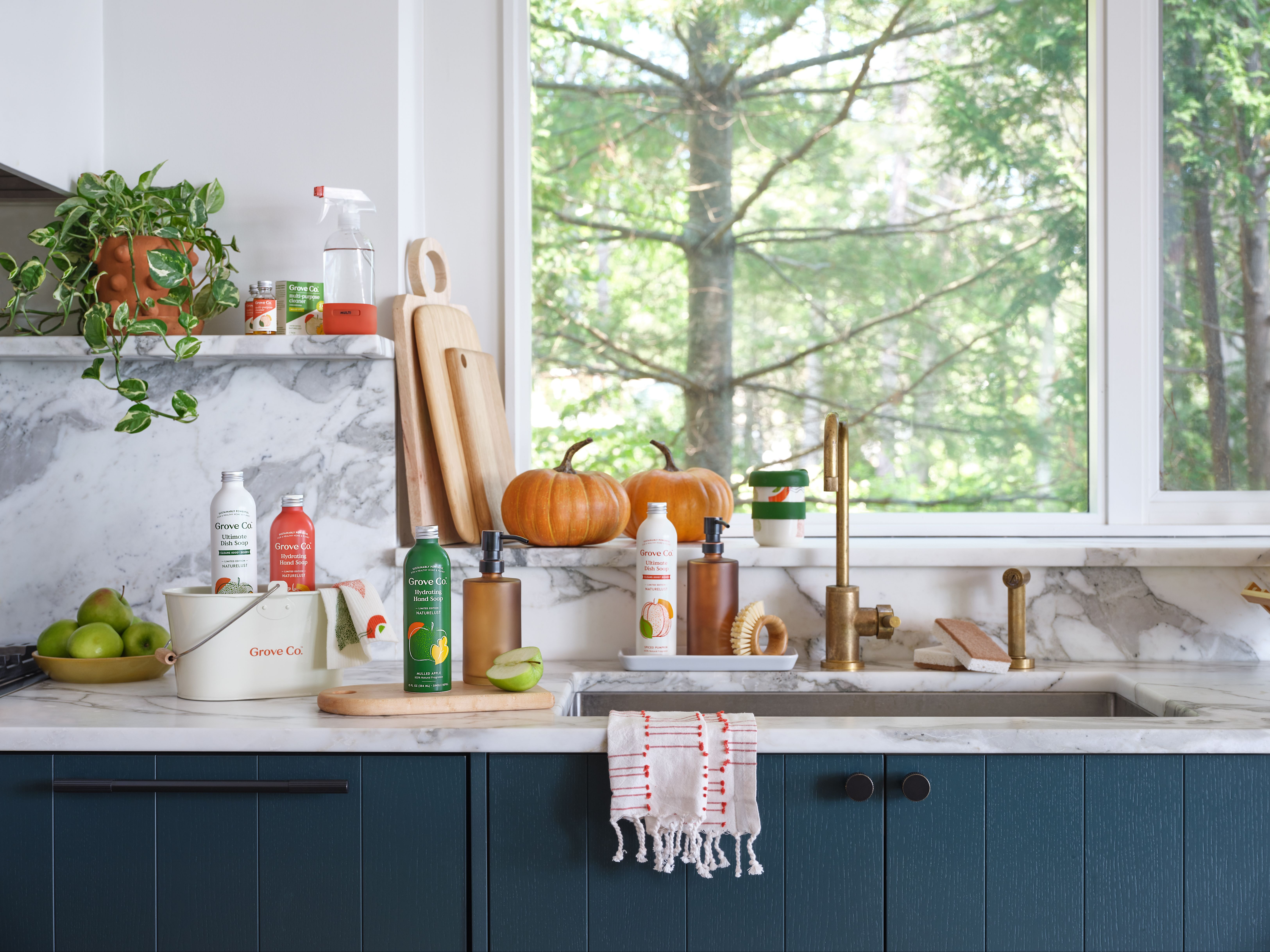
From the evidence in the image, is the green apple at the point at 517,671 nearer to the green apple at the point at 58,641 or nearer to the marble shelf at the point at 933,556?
the marble shelf at the point at 933,556

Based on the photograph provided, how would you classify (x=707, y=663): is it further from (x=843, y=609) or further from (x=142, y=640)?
(x=142, y=640)

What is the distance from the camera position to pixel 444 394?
1826 millimetres

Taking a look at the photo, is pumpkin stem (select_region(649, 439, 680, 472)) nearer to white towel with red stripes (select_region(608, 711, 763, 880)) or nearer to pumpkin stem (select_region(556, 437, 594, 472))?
pumpkin stem (select_region(556, 437, 594, 472))

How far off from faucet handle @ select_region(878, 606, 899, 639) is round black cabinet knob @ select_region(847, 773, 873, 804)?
460mm

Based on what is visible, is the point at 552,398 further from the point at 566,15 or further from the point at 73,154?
the point at 73,154

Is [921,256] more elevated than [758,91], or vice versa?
[758,91]

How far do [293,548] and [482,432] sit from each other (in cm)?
46

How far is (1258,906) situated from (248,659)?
139cm

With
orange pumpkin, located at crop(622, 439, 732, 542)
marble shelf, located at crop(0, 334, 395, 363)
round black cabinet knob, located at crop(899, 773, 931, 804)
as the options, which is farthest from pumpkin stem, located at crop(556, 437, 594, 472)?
round black cabinet knob, located at crop(899, 773, 931, 804)

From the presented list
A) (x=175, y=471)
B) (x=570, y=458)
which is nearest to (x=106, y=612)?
(x=175, y=471)

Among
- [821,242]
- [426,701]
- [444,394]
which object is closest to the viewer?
[426,701]

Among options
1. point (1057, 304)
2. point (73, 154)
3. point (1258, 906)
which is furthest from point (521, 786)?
point (1057, 304)

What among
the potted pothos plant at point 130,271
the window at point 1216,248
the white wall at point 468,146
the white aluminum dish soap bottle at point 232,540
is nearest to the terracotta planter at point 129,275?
the potted pothos plant at point 130,271

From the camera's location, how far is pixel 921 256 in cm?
213
